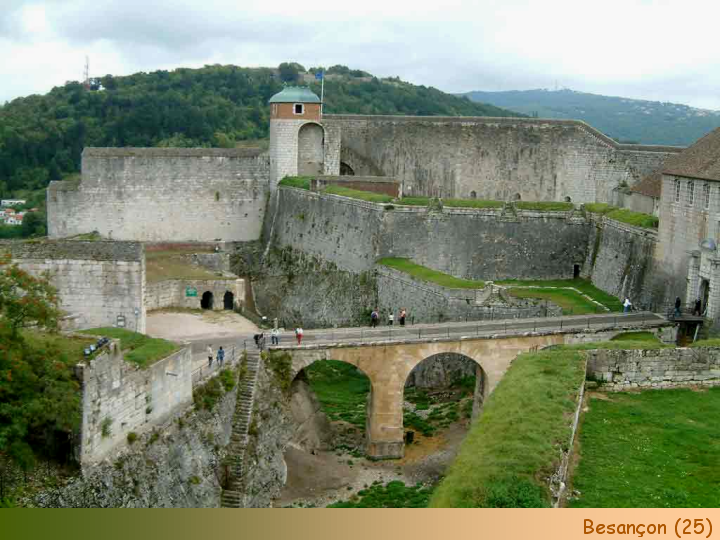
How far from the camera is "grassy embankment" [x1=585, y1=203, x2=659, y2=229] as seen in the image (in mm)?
40875

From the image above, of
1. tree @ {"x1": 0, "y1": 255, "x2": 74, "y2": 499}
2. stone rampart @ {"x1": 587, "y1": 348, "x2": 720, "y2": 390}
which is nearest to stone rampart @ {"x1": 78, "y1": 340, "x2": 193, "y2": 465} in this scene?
tree @ {"x1": 0, "y1": 255, "x2": 74, "y2": 499}

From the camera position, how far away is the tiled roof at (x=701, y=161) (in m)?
35.0

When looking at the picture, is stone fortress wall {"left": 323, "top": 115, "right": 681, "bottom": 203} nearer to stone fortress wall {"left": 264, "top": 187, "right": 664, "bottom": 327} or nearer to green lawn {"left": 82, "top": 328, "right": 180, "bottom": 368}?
stone fortress wall {"left": 264, "top": 187, "right": 664, "bottom": 327}

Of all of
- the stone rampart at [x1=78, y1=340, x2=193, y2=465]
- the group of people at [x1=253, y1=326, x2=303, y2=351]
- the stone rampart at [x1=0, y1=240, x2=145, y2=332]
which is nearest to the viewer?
the stone rampart at [x1=78, y1=340, x2=193, y2=465]

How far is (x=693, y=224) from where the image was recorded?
117 ft

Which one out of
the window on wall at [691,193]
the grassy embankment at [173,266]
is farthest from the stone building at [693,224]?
the grassy embankment at [173,266]

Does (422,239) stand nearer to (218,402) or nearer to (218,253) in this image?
(218,253)

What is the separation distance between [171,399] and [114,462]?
387 cm

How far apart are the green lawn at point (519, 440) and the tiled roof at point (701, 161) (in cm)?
A: 1410

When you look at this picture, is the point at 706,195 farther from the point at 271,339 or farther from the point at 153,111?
the point at 153,111

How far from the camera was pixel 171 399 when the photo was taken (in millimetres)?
26016

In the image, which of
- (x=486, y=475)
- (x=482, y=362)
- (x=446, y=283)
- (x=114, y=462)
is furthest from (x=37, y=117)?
(x=486, y=475)

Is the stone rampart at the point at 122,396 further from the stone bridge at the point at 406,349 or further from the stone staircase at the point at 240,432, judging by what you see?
the stone bridge at the point at 406,349

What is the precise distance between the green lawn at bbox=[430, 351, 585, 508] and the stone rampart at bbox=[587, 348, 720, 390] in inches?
24.7
